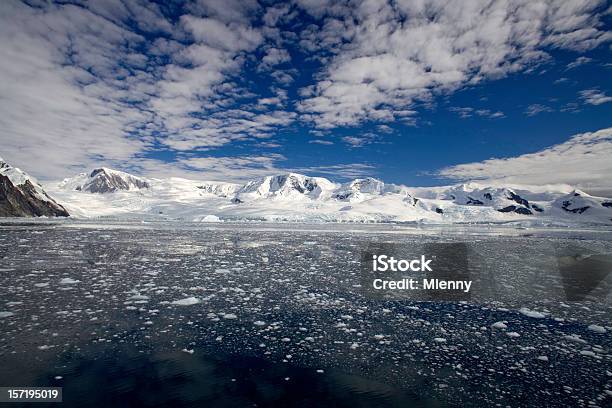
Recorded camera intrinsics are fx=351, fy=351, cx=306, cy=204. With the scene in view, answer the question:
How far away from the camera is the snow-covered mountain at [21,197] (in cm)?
13025

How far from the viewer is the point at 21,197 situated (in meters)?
A: 141

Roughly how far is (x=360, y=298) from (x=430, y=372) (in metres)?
4.74

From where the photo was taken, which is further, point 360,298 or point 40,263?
point 40,263

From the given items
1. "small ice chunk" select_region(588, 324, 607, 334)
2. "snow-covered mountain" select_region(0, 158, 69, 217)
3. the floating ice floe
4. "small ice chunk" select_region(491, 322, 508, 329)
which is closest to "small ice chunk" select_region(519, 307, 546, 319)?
"small ice chunk" select_region(588, 324, 607, 334)

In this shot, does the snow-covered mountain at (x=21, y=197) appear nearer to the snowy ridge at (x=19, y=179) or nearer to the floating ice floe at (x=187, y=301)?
the snowy ridge at (x=19, y=179)

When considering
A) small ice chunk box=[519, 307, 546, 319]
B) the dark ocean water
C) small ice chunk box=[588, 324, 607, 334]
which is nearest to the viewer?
the dark ocean water

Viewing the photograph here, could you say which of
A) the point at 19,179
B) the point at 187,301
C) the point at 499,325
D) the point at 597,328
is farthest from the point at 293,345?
the point at 19,179

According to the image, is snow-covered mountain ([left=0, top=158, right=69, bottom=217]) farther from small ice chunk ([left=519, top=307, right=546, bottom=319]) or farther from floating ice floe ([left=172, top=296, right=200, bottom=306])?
small ice chunk ([left=519, top=307, right=546, bottom=319])

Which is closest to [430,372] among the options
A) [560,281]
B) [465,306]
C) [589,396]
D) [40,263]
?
[589,396]

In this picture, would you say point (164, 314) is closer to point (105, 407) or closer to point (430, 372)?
point (105, 407)

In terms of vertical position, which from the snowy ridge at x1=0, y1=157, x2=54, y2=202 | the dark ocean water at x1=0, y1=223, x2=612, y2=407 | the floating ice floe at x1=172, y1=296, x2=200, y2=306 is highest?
the snowy ridge at x1=0, y1=157, x2=54, y2=202

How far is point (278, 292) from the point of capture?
1103cm

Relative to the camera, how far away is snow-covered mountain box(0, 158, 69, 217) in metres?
130

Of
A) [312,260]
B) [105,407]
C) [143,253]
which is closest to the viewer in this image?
[105,407]
